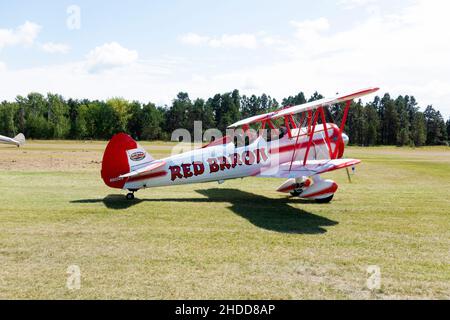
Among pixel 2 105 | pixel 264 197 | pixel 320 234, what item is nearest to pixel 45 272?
pixel 320 234

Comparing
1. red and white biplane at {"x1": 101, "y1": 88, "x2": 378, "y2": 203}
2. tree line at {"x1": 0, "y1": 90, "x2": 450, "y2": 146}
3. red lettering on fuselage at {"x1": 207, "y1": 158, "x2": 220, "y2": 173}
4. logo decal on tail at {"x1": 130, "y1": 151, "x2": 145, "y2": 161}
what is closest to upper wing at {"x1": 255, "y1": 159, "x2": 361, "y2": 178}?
red and white biplane at {"x1": 101, "y1": 88, "x2": 378, "y2": 203}

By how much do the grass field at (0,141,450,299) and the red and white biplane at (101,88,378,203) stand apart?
69 centimetres

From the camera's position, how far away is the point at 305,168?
11289 millimetres

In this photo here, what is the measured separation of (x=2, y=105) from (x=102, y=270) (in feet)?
319

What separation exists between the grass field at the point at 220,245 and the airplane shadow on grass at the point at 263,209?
4cm

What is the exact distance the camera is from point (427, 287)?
5.12 m

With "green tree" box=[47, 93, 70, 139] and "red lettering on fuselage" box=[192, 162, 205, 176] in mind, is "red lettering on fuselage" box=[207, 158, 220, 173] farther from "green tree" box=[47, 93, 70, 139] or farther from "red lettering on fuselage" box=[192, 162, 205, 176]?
"green tree" box=[47, 93, 70, 139]

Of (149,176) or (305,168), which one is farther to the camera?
(305,168)

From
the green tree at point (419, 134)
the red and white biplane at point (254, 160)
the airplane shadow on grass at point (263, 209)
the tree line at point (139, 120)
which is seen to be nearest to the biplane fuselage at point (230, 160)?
the red and white biplane at point (254, 160)

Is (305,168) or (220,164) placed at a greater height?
(220,164)

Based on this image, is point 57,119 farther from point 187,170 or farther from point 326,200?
point 326,200

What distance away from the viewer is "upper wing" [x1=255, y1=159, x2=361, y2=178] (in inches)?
407

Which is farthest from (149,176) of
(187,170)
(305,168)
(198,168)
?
(305,168)

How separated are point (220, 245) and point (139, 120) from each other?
285ft
